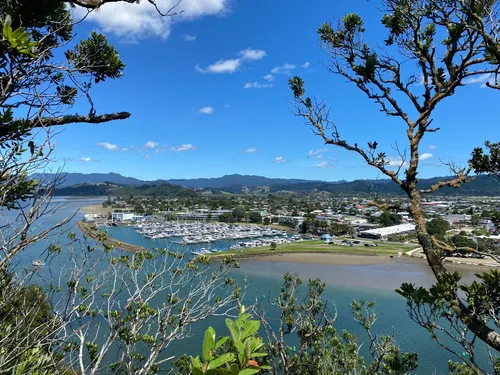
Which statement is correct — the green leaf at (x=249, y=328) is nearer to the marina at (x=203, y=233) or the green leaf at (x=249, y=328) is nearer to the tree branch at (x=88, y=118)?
the tree branch at (x=88, y=118)

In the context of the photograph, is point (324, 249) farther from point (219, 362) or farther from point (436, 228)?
point (219, 362)

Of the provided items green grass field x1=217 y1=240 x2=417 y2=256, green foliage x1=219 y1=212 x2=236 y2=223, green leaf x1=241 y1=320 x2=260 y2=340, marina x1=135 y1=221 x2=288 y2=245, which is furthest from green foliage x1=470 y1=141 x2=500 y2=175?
green foliage x1=219 y1=212 x2=236 y2=223

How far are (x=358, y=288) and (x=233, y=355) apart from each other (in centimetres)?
2061

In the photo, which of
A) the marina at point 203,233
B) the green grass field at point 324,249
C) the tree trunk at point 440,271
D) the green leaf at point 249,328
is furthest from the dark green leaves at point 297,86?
the marina at point 203,233

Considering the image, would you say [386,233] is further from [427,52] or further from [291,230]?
[427,52]

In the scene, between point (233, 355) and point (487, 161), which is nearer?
point (233, 355)

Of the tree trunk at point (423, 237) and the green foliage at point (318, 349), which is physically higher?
the tree trunk at point (423, 237)

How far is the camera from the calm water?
10837 millimetres

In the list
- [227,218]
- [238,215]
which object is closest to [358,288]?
[227,218]

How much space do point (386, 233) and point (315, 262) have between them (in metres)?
17.6

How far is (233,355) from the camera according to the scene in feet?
2.46

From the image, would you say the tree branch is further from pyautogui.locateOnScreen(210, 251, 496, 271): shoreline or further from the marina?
the marina

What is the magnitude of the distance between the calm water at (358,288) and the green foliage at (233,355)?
2.97 m

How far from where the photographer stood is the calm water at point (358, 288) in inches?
427
